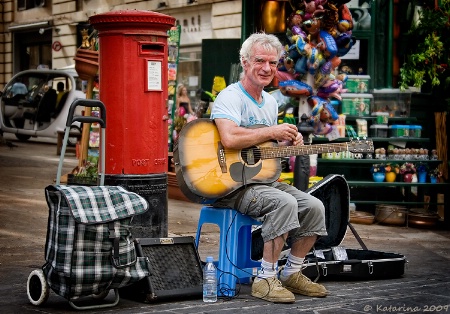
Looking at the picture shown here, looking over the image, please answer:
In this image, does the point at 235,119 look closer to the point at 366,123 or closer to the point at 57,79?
the point at 366,123

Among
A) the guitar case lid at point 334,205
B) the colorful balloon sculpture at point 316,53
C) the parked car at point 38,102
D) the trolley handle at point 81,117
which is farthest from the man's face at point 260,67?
the parked car at point 38,102

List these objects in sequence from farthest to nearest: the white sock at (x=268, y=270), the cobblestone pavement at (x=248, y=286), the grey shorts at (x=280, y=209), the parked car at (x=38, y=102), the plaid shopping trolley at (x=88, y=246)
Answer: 1. the parked car at (x=38, y=102)
2. the white sock at (x=268, y=270)
3. the grey shorts at (x=280, y=209)
4. the cobblestone pavement at (x=248, y=286)
5. the plaid shopping trolley at (x=88, y=246)

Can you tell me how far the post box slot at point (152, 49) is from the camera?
737 cm

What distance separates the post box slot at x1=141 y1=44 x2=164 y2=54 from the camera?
7370 mm

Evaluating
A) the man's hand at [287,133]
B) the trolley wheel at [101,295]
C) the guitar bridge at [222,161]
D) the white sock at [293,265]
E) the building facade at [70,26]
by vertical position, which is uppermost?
the building facade at [70,26]

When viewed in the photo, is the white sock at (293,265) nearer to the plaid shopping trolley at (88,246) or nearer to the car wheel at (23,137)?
the plaid shopping trolley at (88,246)

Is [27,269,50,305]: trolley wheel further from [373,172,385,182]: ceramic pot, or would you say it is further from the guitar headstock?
[373,172,385,182]: ceramic pot

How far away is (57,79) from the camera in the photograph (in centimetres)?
2366

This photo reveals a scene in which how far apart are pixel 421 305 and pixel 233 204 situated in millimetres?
1380

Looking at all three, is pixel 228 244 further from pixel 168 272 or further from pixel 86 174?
pixel 86 174

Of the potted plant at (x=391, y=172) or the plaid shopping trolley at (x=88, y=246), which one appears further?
the potted plant at (x=391, y=172)

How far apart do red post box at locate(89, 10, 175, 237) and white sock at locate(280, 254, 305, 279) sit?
4.05ft

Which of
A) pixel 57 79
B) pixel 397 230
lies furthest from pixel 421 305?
pixel 57 79

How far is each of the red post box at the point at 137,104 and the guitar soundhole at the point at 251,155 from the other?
3.68 feet
